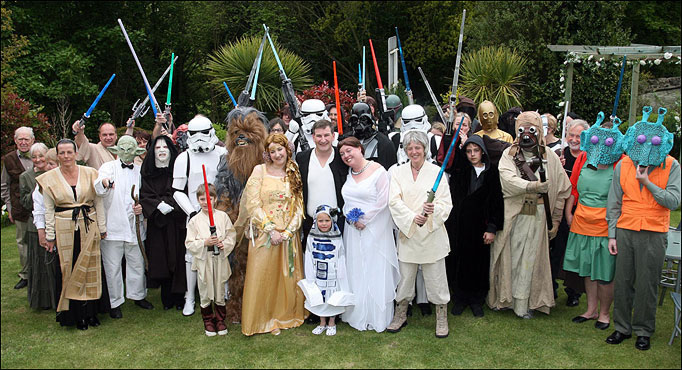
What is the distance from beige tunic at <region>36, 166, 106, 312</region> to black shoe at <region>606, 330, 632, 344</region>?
463 cm

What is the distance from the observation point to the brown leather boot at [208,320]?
5.06 m

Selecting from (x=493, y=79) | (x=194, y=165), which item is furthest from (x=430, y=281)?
(x=493, y=79)

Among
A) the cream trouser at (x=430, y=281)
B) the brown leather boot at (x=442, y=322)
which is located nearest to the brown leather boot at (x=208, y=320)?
the cream trouser at (x=430, y=281)

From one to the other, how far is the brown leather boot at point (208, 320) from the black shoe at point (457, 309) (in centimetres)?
232

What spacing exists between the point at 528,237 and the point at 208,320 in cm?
307

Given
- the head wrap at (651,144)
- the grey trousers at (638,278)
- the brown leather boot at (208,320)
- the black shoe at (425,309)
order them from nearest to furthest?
1. the head wrap at (651,144)
2. the grey trousers at (638,278)
3. the brown leather boot at (208,320)
4. the black shoe at (425,309)

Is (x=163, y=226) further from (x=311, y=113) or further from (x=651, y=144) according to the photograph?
(x=651, y=144)

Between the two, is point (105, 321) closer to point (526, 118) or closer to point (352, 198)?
point (352, 198)

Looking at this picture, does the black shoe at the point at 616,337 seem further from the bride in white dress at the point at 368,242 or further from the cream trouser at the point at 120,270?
the cream trouser at the point at 120,270

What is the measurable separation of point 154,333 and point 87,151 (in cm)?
243

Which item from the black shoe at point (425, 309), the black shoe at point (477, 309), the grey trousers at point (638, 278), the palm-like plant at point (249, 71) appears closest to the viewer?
the grey trousers at point (638, 278)

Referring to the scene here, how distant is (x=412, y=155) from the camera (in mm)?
4902

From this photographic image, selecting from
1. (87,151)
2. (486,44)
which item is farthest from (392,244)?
(486,44)

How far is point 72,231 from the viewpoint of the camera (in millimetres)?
5168
